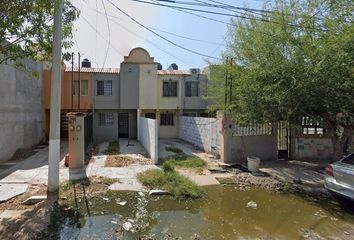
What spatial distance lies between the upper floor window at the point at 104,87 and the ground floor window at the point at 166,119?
15.0 ft

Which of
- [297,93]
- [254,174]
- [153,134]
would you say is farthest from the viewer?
[153,134]

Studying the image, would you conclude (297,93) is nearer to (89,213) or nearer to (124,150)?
(89,213)

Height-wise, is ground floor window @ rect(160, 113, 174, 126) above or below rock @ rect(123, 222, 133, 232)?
above

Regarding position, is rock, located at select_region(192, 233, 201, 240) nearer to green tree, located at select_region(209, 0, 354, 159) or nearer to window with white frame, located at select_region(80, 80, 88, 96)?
green tree, located at select_region(209, 0, 354, 159)

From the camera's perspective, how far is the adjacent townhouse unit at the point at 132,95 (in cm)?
2247

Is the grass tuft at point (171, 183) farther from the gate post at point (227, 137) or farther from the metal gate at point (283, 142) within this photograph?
the metal gate at point (283, 142)

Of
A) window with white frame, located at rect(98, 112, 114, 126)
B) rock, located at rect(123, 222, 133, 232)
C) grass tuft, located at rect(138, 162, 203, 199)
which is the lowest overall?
rock, located at rect(123, 222, 133, 232)

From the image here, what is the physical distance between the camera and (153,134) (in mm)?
13578

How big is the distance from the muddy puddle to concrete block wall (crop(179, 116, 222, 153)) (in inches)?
234

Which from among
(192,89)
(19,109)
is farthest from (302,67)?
(192,89)

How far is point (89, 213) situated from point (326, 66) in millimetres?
7939

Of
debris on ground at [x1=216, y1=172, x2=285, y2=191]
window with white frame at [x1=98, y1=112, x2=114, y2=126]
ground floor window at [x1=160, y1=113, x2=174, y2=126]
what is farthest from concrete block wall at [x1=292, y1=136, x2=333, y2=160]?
window with white frame at [x1=98, y1=112, x2=114, y2=126]

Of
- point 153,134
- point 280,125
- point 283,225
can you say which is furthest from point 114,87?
point 283,225

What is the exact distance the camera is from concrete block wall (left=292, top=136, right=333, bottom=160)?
1395cm
